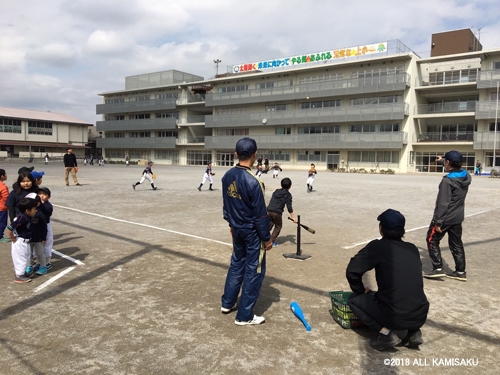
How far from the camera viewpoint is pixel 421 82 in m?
45.9

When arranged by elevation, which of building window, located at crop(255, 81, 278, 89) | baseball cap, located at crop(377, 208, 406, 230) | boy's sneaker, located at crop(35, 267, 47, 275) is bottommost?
boy's sneaker, located at crop(35, 267, 47, 275)

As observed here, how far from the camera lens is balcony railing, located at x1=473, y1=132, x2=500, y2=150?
39469 millimetres

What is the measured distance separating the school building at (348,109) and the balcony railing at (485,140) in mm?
94

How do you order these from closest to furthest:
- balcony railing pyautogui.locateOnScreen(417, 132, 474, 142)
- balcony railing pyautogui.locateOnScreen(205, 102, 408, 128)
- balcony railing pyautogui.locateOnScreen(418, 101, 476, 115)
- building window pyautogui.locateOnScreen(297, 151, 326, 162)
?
balcony railing pyautogui.locateOnScreen(418, 101, 476, 115) < balcony railing pyautogui.locateOnScreen(417, 132, 474, 142) < balcony railing pyautogui.locateOnScreen(205, 102, 408, 128) < building window pyautogui.locateOnScreen(297, 151, 326, 162)

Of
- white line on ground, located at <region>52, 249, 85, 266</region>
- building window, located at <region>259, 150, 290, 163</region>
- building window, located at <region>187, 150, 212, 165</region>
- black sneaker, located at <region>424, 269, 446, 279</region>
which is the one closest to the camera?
black sneaker, located at <region>424, 269, 446, 279</region>

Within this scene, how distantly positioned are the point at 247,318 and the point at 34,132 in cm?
8049

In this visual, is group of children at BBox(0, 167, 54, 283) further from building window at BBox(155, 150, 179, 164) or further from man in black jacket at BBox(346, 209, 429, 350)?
building window at BBox(155, 150, 179, 164)

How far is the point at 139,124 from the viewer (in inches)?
2717

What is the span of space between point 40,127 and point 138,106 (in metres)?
20.9

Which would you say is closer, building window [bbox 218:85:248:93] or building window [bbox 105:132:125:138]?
building window [bbox 218:85:248:93]

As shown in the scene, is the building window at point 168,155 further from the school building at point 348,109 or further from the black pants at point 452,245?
the black pants at point 452,245

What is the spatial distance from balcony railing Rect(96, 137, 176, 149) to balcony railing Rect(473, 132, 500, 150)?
4555 cm

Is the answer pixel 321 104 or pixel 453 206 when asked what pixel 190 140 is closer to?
pixel 321 104

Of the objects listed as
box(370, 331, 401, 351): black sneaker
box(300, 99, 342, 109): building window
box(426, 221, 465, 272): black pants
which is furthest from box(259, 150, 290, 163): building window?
box(370, 331, 401, 351): black sneaker
